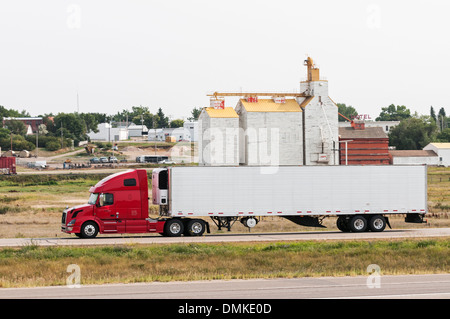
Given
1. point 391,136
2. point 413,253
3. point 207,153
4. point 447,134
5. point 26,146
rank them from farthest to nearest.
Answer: point 447,134 < point 391,136 < point 26,146 < point 207,153 < point 413,253

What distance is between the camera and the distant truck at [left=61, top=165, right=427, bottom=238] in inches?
1436


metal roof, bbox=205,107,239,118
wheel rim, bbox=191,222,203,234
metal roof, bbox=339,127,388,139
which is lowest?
wheel rim, bbox=191,222,203,234

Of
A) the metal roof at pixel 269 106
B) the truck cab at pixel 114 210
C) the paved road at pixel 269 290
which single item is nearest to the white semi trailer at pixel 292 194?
the truck cab at pixel 114 210

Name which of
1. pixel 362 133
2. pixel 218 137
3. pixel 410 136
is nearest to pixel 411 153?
pixel 410 136

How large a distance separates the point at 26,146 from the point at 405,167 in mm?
141737

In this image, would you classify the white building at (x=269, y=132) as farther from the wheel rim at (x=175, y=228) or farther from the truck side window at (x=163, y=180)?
the wheel rim at (x=175, y=228)

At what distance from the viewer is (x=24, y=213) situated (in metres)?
55.8

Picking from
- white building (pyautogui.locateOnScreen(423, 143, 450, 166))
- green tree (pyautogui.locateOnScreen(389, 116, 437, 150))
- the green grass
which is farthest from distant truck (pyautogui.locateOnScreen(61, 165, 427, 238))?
green tree (pyautogui.locateOnScreen(389, 116, 437, 150))

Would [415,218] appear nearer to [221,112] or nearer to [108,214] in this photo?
[108,214]

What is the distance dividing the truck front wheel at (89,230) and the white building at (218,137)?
46.4m

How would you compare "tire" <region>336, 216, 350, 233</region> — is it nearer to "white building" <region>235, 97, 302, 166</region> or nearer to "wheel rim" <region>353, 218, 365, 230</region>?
"wheel rim" <region>353, 218, 365, 230</region>

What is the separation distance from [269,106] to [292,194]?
50497 mm
